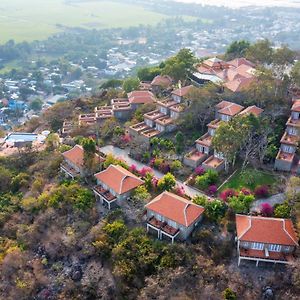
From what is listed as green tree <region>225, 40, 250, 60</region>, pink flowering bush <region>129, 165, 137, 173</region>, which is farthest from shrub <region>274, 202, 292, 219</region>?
green tree <region>225, 40, 250, 60</region>

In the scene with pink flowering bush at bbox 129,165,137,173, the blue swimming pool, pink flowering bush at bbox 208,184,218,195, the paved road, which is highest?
pink flowering bush at bbox 208,184,218,195

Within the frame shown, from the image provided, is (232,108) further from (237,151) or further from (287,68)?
(287,68)

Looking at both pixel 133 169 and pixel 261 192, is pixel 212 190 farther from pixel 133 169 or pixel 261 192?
pixel 133 169

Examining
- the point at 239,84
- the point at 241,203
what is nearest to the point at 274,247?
the point at 241,203

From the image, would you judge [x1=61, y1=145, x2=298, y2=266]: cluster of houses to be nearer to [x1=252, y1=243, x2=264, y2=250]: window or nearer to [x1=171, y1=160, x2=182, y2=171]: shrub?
[x1=252, y1=243, x2=264, y2=250]: window

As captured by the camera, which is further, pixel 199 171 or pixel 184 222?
pixel 199 171
